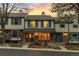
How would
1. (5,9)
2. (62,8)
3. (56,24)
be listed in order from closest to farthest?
(62,8) < (5,9) < (56,24)

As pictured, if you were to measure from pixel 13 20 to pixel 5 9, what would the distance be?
365 cm

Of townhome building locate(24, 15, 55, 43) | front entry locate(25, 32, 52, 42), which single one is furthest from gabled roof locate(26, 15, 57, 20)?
front entry locate(25, 32, 52, 42)

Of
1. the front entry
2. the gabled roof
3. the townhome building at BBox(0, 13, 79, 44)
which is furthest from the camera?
the gabled roof

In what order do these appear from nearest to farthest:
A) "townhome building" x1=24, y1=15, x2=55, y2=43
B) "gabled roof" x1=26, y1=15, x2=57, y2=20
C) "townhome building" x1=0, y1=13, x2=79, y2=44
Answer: "townhome building" x1=24, y1=15, x2=55, y2=43, "townhome building" x1=0, y1=13, x2=79, y2=44, "gabled roof" x1=26, y1=15, x2=57, y2=20

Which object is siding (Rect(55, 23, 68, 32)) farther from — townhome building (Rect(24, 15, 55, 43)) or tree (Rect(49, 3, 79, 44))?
tree (Rect(49, 3, 79, 44))

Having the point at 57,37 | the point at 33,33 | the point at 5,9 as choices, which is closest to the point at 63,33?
the point at 57,37

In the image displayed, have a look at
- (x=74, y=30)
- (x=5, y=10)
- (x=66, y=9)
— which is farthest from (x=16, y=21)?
(x=66, y=9)

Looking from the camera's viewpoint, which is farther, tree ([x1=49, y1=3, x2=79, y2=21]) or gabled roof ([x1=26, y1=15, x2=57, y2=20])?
gabled roof ([x1=26, y1=15, x2=57, y2=20])

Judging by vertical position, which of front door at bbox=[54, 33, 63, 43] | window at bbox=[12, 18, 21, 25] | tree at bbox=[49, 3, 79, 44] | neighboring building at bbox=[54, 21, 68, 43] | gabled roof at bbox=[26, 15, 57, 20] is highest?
tree at bbox=[49, 3, 79, 44]

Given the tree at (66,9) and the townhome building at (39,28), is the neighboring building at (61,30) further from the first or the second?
the tree at (66,9)

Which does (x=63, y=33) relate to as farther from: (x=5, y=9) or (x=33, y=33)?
(x=5, y=9)

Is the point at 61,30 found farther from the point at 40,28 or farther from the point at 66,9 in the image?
the point at 66,9

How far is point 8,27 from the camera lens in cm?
4797

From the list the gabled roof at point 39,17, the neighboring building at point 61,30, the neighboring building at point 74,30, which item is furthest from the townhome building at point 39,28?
the neighboring building at point 74,30
